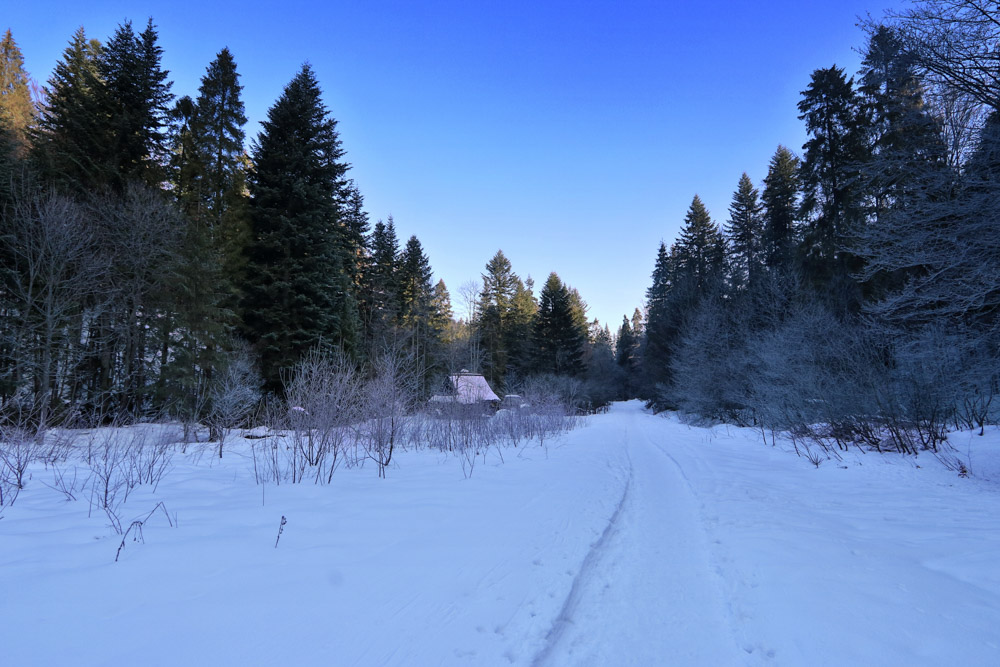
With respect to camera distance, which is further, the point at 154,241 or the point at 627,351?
the point at 627,351

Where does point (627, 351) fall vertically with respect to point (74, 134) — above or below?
below

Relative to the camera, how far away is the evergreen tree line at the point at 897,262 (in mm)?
7406

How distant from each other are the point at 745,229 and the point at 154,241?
41.2 m

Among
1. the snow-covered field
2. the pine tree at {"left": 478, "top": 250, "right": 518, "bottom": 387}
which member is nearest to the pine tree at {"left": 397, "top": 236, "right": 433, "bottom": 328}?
the pine tree at {"left": 478, "top": 250, "right": 518, "bottom": 387}

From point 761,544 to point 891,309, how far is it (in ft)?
27.5

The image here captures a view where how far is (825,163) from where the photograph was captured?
19.8 metres

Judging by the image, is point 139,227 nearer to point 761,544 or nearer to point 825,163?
point 761,544

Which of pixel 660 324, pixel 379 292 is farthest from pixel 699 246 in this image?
pixel 379 292

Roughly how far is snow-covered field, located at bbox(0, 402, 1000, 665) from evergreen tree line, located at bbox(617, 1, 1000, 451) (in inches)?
170

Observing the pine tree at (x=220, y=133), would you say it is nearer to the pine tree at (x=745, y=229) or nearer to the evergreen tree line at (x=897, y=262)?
the evergreen tree line at (x=897, y=262)

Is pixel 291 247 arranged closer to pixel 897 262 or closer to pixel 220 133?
pixel 220 133

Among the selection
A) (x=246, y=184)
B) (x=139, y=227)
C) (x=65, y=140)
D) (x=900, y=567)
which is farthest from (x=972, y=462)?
(x=65, y=140)

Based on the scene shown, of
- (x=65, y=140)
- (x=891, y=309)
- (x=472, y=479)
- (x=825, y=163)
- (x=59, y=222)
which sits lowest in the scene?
(x=472, y=479)

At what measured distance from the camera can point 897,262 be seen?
26.1 feet
